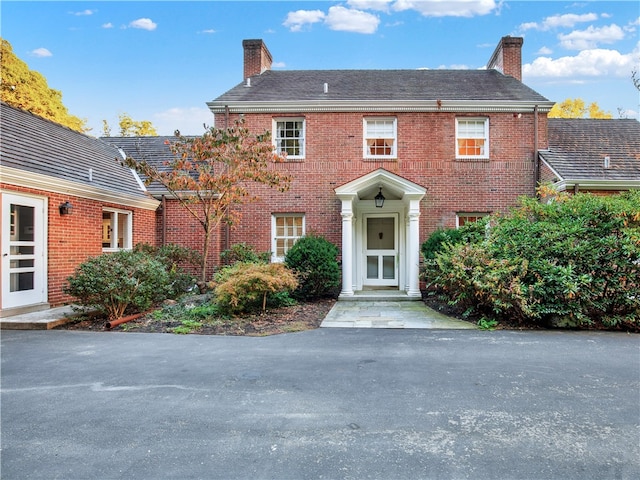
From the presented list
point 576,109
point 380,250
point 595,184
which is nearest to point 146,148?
point 380,250

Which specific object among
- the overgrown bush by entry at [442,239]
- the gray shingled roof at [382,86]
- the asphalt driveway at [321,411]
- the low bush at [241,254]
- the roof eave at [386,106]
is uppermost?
the gray shingled roof at [382,86]

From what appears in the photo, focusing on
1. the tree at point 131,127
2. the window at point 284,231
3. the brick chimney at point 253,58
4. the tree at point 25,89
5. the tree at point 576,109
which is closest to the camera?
the window at point 284,231

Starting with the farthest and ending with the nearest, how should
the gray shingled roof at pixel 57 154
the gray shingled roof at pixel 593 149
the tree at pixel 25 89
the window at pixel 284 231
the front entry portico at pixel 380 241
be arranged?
the tree at pixel 25 89, the window at pixel 284 231, the front entry portico at pixel 380 241, the gray shingled roof at pixel 593 149, the gray shingled roof at pixel 57 154

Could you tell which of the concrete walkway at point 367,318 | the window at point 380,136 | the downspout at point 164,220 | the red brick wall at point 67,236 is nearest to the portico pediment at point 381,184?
the window at point 380,136

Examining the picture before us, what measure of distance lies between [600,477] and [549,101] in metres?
12.8

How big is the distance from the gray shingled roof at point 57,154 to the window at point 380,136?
25.0 feet

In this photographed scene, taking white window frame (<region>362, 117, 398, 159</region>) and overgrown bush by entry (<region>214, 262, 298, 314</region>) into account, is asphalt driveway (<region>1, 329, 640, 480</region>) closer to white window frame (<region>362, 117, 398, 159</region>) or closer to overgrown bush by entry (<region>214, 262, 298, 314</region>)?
overgrown bush by entry (<region>214, 262, 298, 314</region>)

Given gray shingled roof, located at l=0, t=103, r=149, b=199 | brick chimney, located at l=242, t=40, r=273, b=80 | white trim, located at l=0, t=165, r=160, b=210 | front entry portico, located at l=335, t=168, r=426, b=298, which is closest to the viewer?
white trim, located at l=0, t=165, r=160, b=210

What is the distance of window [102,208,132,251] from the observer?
11.2m

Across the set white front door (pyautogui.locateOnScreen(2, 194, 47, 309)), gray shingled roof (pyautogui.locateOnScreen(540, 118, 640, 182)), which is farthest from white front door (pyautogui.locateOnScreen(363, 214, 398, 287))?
white front door (pyautogui.locateOnScreen(2, 194, 47, 309))

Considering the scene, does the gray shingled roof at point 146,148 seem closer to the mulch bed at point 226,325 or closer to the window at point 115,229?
the window at point 115,229

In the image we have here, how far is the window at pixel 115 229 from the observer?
36.9 ft

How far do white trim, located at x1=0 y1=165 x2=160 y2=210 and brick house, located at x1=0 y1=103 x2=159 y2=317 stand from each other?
0.02m

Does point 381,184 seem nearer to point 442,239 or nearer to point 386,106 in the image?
point 442,239
